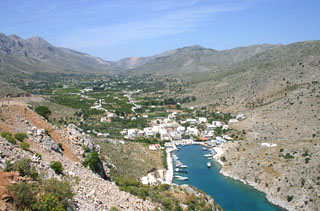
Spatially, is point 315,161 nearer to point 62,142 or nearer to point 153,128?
point 62,142

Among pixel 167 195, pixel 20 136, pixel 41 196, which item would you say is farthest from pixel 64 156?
pixel 167 195

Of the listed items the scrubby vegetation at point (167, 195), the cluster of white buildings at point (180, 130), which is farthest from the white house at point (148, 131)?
the scrubby vegetation at point (167, 195)

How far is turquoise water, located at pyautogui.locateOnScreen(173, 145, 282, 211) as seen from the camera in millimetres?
40406

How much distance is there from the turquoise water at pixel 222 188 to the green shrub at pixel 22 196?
113ft

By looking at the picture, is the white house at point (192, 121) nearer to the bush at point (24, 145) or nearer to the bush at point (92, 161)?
the bush at point (92, 161)

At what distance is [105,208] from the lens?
1625cm

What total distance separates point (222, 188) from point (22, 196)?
132ft

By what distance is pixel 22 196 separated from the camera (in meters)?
11.1

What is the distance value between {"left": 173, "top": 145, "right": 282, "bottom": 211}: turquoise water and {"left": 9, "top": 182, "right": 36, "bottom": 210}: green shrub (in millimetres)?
34575

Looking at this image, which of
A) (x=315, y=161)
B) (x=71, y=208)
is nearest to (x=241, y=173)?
(x=315, y=161)

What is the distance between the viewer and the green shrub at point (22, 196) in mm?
11078

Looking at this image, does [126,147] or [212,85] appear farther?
[212,85]

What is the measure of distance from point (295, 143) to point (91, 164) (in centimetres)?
4425

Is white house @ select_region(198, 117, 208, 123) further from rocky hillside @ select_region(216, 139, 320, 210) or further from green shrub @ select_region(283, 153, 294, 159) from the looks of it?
green shrub @ select_region(283, 153, 294, 159)
